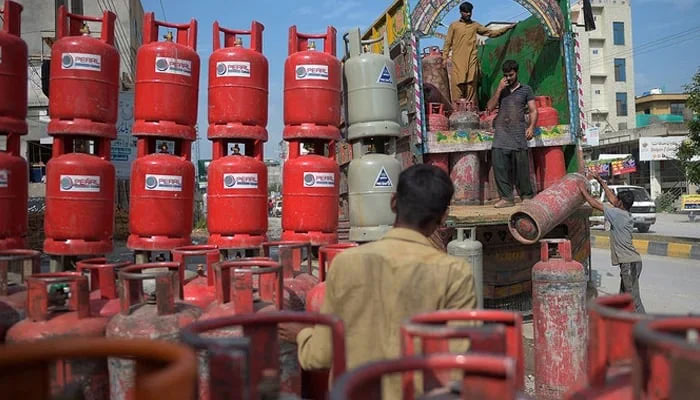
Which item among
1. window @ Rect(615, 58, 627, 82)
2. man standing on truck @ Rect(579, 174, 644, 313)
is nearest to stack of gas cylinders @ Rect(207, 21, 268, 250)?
man standing on truck @ Rect(579, 174, 644, 313)

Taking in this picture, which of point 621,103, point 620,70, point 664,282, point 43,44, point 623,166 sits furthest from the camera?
point 621,103

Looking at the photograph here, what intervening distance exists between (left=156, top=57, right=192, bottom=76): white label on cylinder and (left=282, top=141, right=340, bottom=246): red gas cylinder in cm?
116

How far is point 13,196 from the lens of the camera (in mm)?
4328

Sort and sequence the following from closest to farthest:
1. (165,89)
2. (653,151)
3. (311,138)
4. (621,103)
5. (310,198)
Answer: (165,89), (310,198), (311,138), (653,151), (621,103)

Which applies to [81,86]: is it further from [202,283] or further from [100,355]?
[100,355]

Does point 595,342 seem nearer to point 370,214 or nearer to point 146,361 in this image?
point 146,361

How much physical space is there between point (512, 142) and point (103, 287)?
4361mm

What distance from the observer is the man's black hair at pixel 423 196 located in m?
1.87

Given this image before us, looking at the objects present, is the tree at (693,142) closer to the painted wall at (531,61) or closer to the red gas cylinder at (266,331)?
the painted wall at (531,61)

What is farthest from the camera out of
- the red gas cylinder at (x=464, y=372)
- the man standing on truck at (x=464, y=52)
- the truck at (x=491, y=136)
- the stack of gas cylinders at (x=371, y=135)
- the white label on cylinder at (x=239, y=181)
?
the man standing on truck at (x=464, y=52)

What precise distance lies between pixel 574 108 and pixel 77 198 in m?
5.37

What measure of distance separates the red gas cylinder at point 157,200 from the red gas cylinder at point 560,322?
2.96 metres

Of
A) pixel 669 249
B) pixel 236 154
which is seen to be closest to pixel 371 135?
pixel 236 154

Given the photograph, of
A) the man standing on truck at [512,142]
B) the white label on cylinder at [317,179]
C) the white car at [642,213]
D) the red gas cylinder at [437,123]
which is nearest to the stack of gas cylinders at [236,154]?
the white label on cylinder at [317,179]
